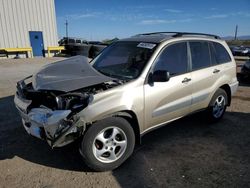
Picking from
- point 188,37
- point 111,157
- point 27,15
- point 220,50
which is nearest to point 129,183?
point 111,157

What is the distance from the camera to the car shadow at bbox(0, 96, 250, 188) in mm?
3230

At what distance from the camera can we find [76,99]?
10.2 feet

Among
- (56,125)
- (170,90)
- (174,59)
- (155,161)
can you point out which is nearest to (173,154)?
(155,161)

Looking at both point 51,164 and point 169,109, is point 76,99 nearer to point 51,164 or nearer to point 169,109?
point 51,164

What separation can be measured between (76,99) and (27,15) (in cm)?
1840

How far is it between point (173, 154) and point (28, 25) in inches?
733

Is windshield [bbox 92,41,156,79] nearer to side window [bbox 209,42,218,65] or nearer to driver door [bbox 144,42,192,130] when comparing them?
driver door [bbox 144,42,192,130]

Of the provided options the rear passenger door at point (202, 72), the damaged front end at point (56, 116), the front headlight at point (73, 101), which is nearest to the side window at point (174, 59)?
the rear passenger door at point (202, 72)

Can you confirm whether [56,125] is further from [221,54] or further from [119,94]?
[221,54]

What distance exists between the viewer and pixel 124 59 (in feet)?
13.7

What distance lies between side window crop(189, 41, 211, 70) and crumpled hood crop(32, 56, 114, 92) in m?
1.78

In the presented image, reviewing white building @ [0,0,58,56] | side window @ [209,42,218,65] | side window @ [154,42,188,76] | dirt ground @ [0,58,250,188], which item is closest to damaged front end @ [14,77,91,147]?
dirt ground @ [0,58,250,188]

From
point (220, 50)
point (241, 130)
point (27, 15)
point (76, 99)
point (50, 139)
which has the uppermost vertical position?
point (27, 15)

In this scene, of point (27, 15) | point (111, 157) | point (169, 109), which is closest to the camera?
point (111, 157)
